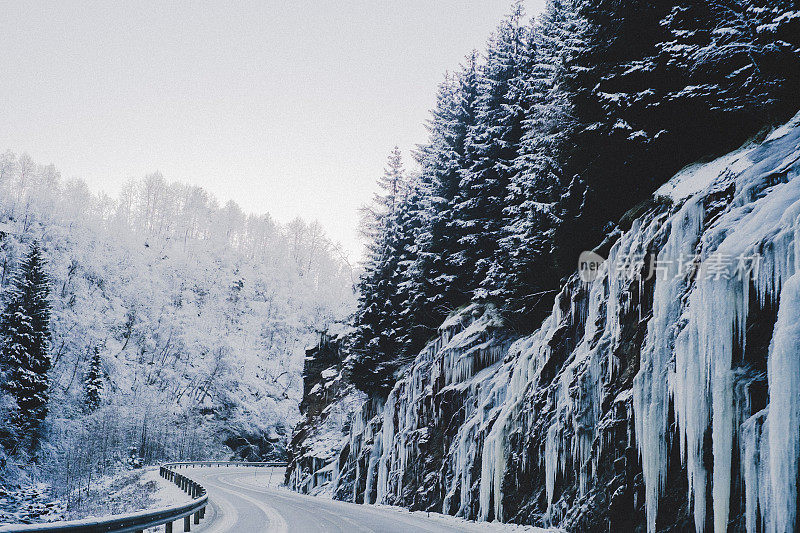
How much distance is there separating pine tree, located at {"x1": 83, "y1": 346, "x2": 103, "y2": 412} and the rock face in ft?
168

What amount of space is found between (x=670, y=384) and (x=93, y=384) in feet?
202

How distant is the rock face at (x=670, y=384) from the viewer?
620 cm

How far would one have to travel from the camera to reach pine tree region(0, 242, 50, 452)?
37531mm

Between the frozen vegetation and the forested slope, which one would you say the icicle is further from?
the frozen vegetation

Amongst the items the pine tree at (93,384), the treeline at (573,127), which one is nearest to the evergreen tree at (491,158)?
the treeline at (573,127)

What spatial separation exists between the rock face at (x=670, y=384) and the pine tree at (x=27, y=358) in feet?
123

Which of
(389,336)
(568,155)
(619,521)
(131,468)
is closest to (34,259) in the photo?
(131,468)

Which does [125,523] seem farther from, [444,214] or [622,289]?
[444,214]

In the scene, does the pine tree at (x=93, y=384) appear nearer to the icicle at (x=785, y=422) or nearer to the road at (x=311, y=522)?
the road at (x=311, y=522)

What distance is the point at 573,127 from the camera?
1324cm

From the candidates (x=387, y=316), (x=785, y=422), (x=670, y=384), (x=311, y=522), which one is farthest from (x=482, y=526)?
(x=387, y=316)

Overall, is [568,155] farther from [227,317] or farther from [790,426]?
[227,317]

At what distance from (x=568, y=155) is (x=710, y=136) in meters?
3.45

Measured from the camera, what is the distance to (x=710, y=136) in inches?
441
